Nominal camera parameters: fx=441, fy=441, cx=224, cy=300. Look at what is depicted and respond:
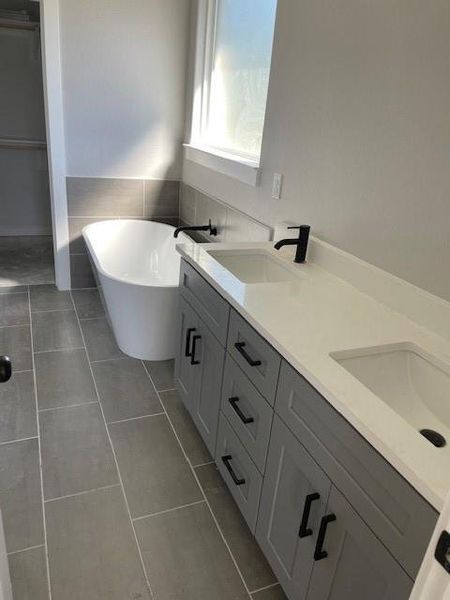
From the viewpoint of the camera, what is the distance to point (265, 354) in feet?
4.27

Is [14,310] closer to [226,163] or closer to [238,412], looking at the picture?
[226,163]

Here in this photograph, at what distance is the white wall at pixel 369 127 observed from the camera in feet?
4.38

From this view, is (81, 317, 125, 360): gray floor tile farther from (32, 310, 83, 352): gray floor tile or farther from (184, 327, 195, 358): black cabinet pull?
(184, 327, 195, 358): black cabinet pull

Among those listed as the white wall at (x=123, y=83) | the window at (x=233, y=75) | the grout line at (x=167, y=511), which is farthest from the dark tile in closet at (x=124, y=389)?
the white wall at (x=123, y=83)

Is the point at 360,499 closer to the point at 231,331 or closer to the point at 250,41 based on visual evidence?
the point at 231,331

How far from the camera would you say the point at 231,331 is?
1.54 m

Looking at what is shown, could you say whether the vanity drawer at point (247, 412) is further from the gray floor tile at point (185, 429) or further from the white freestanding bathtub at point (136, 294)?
the white freestanding bathtub at point (136, 294)

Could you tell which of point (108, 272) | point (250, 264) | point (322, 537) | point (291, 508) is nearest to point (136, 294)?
point (108, 272)

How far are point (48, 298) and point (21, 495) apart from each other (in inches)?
77.8

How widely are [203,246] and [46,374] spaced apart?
1190 mm

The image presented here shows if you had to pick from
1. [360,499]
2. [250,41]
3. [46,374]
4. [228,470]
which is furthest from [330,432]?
[250,41]

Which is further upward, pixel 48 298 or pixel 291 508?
pixel 291 508

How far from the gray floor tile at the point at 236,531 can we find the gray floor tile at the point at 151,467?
0.20 feet

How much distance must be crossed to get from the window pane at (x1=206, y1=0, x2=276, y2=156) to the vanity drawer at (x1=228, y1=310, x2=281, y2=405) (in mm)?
1490
